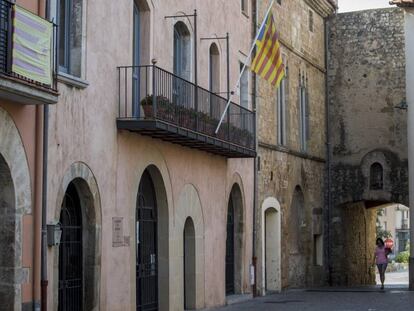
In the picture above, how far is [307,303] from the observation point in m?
21.1

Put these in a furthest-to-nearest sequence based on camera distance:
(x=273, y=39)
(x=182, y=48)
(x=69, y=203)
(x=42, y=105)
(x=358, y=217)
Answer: (x=358, y=217)
(x=273, y=39)
(x=182, y=48)
(x=69, y=203)
(x=42, y=105)

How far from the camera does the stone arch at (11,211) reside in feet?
38.0

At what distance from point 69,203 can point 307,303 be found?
878 centimetres

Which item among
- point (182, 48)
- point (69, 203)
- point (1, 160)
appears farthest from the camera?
point (182, 48)

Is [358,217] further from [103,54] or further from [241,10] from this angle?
[103,54]

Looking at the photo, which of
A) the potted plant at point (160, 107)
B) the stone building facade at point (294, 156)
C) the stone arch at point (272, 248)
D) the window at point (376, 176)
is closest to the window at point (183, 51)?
the potted plant at point (160, 107)

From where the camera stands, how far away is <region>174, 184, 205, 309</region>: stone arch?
1791 centimetres

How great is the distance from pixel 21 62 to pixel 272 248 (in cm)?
1529

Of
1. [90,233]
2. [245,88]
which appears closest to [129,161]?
[90,233]

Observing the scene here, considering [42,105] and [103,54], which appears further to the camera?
[103,54]

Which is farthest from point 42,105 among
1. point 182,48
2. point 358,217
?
point 358,217

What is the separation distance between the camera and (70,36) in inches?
542

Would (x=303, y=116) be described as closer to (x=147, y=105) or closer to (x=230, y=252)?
(x=230, y=252)

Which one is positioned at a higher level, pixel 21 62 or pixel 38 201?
pixel 21 62
